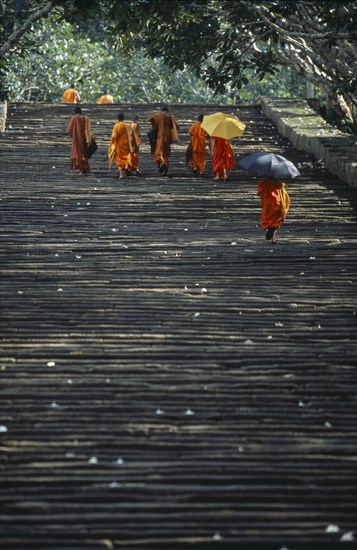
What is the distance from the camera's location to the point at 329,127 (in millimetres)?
22875

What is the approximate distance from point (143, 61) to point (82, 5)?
2173cm

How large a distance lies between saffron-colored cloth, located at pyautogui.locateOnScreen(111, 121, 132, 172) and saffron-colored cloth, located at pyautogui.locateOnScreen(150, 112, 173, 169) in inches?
20.3

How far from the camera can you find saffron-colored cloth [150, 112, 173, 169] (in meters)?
19.7

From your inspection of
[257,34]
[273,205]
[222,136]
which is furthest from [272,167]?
[257,34]

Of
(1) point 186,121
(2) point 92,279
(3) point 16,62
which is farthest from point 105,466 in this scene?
(3) point 16,62

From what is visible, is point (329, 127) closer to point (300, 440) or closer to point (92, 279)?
point (92, 279)

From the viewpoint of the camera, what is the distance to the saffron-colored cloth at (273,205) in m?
14.4

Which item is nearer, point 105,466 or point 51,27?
point 105,466

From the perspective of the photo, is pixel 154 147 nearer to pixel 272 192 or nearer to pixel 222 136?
pixel 222 136

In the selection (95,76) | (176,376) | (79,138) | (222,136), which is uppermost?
(95,76)

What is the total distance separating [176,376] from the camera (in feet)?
32.0

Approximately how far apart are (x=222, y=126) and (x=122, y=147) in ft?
5.85

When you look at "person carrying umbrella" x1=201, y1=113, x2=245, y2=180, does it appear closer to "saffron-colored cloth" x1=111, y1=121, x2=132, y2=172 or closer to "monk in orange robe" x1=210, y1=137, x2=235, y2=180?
"monk in orange robe" x1=210, y1=137, x2=235, y2=180

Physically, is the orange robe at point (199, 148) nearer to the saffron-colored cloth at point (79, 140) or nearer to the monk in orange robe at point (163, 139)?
the monk in orange robe at point (163, 139)
